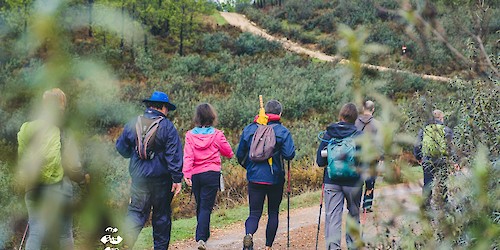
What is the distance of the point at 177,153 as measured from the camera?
16.8 feet

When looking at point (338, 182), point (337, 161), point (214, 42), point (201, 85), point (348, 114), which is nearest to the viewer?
point (337, 161)

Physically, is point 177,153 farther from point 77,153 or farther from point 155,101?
point 77,153

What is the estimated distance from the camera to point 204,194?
19.5ft

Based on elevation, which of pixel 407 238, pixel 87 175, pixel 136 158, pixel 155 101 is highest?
pixel 87 175

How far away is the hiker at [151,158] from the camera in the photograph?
5.07 meters

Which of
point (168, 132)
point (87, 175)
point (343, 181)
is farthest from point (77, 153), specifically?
point (343, 181)

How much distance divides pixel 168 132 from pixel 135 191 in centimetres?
65

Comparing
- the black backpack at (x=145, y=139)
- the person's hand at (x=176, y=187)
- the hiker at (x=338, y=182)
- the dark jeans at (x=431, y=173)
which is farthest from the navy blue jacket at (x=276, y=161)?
the dark jeans at (x=431, y=173)

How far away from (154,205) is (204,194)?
79cm

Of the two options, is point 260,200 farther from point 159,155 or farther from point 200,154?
point 159,155

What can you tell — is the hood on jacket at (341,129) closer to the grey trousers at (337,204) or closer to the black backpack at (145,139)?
the grey trousers at (337,204)

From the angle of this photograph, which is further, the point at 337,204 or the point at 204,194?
the point at 204,194

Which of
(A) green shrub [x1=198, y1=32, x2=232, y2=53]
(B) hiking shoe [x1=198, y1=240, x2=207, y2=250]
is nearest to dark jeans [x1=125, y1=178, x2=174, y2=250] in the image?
(B) hiking shoe [x1=198, y1=240, x2=207, y2=250]

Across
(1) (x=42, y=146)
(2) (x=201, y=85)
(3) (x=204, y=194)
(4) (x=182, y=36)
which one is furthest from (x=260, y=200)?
(4) (x=182, y=36)
